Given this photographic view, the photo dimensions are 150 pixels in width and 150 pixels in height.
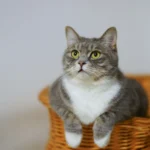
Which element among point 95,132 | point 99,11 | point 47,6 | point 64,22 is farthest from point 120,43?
point 95,132

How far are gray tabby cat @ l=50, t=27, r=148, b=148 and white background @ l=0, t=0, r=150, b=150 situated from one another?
49 cm

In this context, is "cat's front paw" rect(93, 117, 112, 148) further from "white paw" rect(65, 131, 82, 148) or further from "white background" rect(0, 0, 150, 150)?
"white background" rect(0, 0, 150, 150)

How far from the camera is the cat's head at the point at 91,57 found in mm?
861

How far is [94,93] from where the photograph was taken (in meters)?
0.89

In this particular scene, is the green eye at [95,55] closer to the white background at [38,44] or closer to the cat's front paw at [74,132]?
the cat's front paw at [74,132]

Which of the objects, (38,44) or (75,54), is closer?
(75,54)

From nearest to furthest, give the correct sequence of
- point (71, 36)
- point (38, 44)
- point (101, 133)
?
point (101, 133), point (71, 36), point (38, 44)

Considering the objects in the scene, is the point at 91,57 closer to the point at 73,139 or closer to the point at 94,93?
the point at 94,93

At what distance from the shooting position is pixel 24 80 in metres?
1.40

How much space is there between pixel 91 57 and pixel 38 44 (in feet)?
1.87

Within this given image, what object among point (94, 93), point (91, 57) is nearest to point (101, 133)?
point (94, 93)

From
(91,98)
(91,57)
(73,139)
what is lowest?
(73,139)

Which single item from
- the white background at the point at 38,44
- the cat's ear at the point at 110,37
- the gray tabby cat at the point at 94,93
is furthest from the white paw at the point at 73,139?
the white background at the point at 38,44

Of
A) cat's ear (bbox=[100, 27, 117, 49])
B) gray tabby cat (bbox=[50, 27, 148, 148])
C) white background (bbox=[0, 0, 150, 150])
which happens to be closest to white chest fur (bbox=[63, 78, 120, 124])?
gray tabby cat (bbox=[50, 27, 148, 148])
